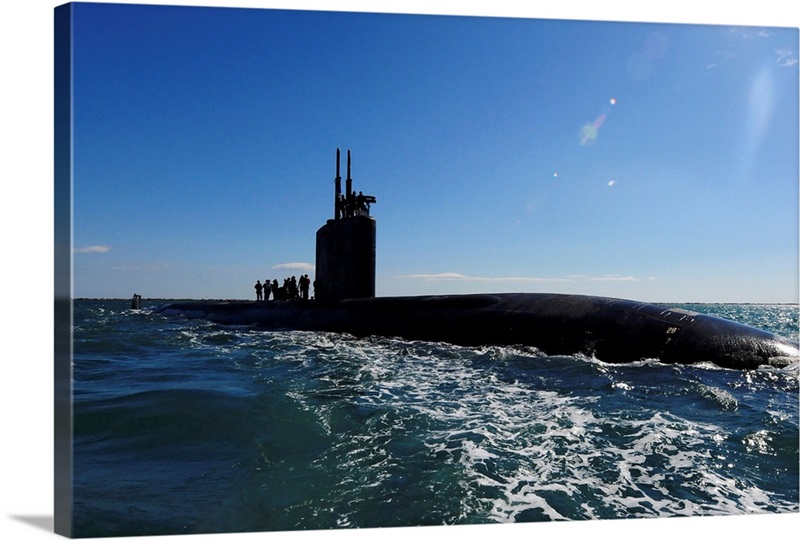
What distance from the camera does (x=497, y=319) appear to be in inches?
398

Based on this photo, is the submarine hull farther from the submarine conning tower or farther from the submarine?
the submarine conning tower

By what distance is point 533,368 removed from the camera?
299 inches

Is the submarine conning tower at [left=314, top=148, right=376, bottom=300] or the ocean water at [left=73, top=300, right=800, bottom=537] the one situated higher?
the submarine conning tower at [left=314, top=148, right=376, bottom=300]

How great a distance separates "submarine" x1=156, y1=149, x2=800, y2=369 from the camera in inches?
296

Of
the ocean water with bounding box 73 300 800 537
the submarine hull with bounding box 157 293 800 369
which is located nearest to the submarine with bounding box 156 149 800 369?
the submarine hull with bounding box 157 293 800 369

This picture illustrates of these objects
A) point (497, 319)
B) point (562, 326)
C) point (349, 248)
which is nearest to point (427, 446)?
point (562, 326)

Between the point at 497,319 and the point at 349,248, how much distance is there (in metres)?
4.52

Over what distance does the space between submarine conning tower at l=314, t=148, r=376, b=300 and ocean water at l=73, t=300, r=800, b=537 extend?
18.8ft

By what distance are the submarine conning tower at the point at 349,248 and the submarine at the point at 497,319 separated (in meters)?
0.02

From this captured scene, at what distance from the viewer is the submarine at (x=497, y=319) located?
7527 millimetres

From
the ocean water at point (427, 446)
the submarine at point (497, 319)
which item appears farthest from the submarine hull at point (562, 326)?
the ocean water at point (427, 446)

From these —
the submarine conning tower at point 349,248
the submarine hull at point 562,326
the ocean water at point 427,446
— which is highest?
the submarine conning tower at point 349,248

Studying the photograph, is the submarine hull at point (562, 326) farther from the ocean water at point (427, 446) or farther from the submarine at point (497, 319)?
the ocean water at point (427, 446)

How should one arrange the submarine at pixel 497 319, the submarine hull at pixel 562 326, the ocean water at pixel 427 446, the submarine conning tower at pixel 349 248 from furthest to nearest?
the submarine conning tower at pixel 349 248 < the submarine at pixel 497 319 < the submarine hull at pixel 562 326 < the ocean water at pixel 427 446
